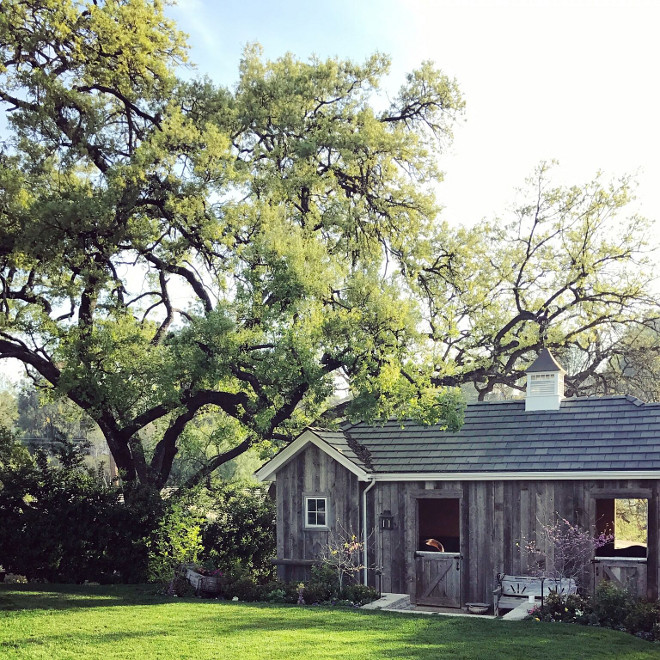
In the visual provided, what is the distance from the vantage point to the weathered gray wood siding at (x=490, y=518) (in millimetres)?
15164

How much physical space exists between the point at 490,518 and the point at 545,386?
356 cm

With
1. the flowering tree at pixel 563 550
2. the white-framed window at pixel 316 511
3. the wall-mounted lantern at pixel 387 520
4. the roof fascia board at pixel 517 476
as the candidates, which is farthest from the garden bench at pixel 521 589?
the white-framed window at pixel 316 511

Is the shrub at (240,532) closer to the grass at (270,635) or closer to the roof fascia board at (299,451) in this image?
the roof fascia board at (299,451)

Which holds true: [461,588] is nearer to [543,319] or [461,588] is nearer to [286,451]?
[286,451]

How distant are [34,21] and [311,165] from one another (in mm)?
7694

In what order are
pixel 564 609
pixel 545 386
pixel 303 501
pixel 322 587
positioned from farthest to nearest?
pixel 545 386 → pixel 303 501 → pixel 322 587 → pixel 564 609

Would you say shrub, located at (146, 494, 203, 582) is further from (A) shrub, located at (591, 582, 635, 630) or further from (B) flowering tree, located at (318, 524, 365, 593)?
(A) shrub, located at (591, 582, 635, 630)

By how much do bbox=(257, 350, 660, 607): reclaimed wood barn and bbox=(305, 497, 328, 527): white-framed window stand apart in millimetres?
22

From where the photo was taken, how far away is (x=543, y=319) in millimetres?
24781

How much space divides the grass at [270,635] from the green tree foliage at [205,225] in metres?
5.04

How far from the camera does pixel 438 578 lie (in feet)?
54.2

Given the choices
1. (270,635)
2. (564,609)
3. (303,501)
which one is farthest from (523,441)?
(270,635)

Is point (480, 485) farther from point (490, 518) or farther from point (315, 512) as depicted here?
point (315, 512)

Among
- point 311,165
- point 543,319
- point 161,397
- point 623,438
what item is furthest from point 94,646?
point 543,319
